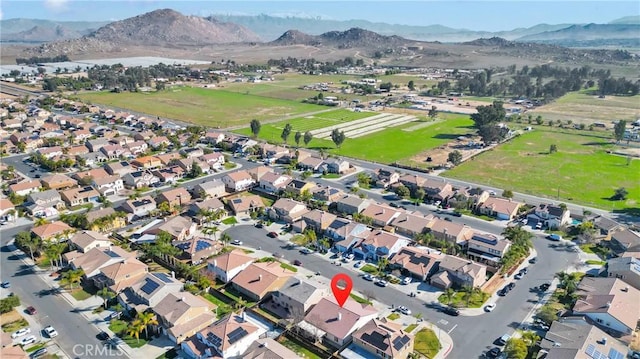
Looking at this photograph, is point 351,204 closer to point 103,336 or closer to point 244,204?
point 244,204

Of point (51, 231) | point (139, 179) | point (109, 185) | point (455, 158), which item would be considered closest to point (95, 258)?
point (51, 231)

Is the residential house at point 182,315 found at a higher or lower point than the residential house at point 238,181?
lower

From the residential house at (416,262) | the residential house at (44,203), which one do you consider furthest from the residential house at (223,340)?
the residential house at (44,203)

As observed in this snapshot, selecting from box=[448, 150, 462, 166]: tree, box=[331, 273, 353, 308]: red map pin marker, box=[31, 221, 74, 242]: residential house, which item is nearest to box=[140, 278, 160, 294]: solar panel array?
box=[331, 273, 353, 308]: red map pin marker

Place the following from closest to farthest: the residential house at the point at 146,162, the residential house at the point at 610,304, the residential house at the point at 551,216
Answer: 1. the residential house at the point at 610,304
2. the residential house at the point at 551,216
3. the residential house at the point at 146,162

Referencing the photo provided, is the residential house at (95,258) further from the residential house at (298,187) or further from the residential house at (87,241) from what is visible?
the residential house at (298,187)

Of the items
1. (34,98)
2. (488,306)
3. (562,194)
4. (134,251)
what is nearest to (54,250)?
(134,251)
